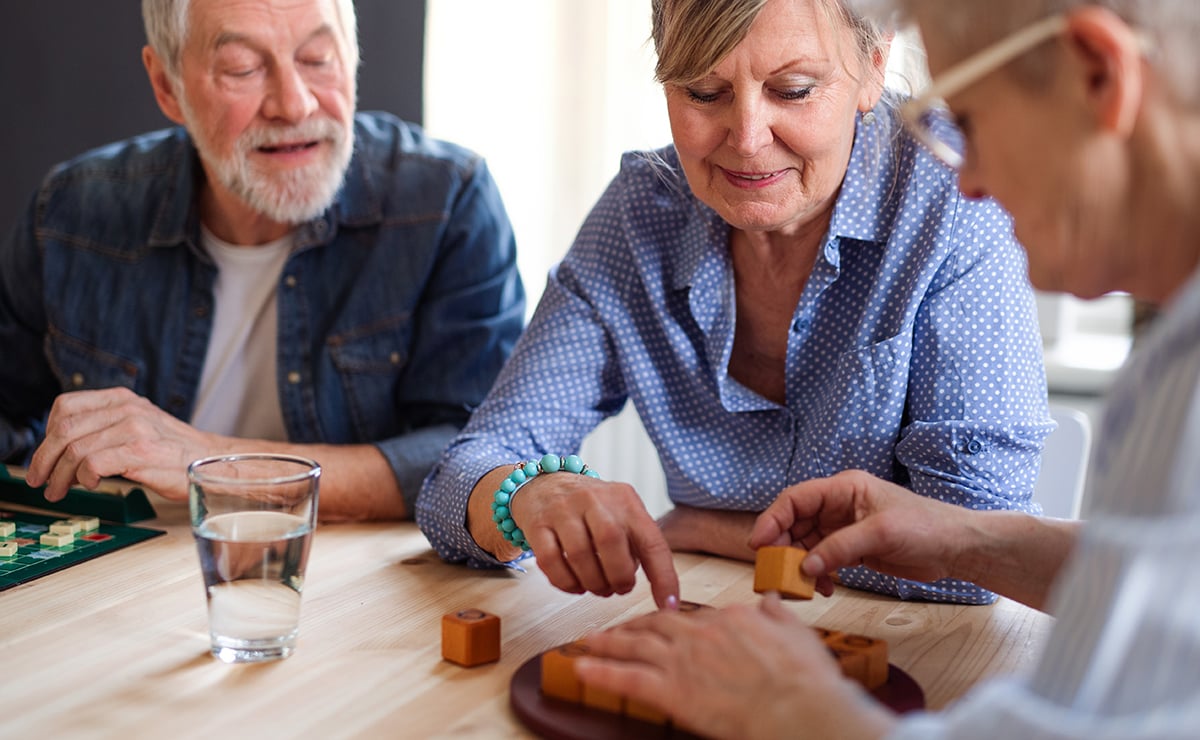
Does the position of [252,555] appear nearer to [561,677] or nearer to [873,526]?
[561,677]

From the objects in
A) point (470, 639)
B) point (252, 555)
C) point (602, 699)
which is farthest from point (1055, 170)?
point (252, 555)

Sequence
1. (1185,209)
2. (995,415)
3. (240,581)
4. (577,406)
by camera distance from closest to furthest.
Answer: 1. (1185,209)
2. (240,581)
3. (995,415)
4. (577,406)

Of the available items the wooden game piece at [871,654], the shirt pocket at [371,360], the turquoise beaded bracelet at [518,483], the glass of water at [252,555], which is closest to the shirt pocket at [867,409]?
the turquoise beaded bracelet at [518,483]

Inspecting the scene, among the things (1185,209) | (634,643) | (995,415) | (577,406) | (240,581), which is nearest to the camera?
(1185,209)

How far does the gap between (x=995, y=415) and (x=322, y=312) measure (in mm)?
1089

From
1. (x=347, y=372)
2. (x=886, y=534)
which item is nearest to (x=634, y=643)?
(x=886, y=534)

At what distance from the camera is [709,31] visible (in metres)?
1.34

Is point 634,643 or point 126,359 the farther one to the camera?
point 126,359

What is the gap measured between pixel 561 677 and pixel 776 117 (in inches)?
27.5

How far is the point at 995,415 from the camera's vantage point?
1366mm

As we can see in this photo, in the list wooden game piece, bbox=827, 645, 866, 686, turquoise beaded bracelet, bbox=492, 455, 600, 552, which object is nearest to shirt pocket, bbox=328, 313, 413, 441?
turquoise beaded bracelet, bbox=492, 455, 600, 552

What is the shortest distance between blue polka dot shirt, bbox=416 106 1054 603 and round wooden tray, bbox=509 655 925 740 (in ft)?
0.94

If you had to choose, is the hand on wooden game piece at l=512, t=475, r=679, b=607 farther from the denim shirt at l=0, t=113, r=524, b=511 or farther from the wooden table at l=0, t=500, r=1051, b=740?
the denim shirt at l=0, t=113, r=524, b=511

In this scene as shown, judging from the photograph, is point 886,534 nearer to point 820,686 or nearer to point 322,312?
point 820,686
